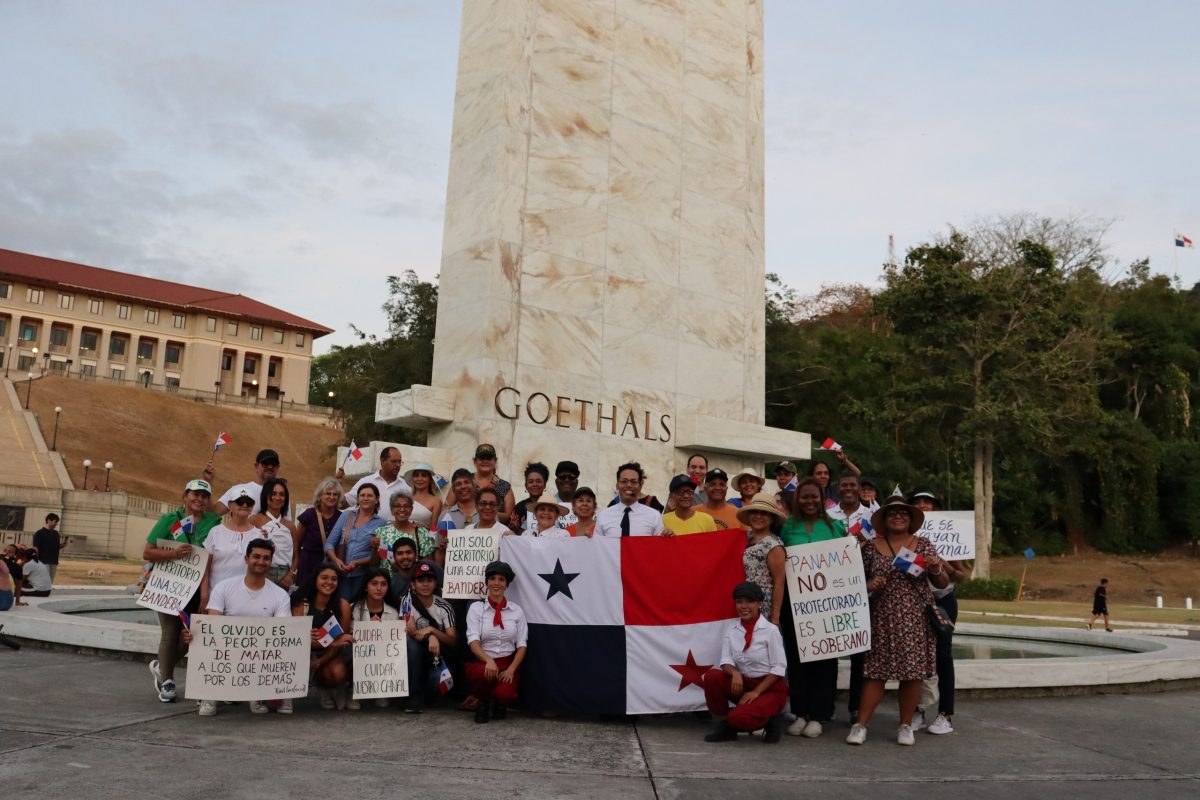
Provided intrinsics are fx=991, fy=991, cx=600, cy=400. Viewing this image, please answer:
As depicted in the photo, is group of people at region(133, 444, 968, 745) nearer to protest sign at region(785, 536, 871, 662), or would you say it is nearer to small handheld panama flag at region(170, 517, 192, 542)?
small handheld panama flag at region(170, 517, 192, 542)

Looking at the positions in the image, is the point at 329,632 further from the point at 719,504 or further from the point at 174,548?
the point at 719,504

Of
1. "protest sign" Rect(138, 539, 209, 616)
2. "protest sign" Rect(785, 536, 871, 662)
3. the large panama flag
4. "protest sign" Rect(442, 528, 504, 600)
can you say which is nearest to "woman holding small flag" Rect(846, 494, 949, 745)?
"protest sign" Rect(785, 536, 871, 662)

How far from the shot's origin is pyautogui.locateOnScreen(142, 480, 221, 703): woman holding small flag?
7.59 m

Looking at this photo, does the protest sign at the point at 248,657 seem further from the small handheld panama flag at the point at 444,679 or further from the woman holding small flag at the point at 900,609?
the woman holding small flag at the point at 900,609

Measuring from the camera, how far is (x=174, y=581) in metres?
7.65

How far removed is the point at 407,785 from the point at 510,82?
10642 mm

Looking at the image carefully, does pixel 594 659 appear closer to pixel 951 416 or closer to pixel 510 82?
pixel 510 82

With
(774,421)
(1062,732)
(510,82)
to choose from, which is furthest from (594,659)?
(774,421)

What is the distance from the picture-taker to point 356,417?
4694 cm

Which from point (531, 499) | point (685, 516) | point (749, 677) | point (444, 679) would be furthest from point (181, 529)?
point (749, 677)

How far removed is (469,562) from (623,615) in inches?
50.7

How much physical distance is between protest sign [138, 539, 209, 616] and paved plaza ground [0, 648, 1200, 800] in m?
0.74

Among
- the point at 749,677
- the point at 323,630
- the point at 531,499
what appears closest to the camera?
the point at 749,677

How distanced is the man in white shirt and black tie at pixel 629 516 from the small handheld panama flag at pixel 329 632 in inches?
89.4
